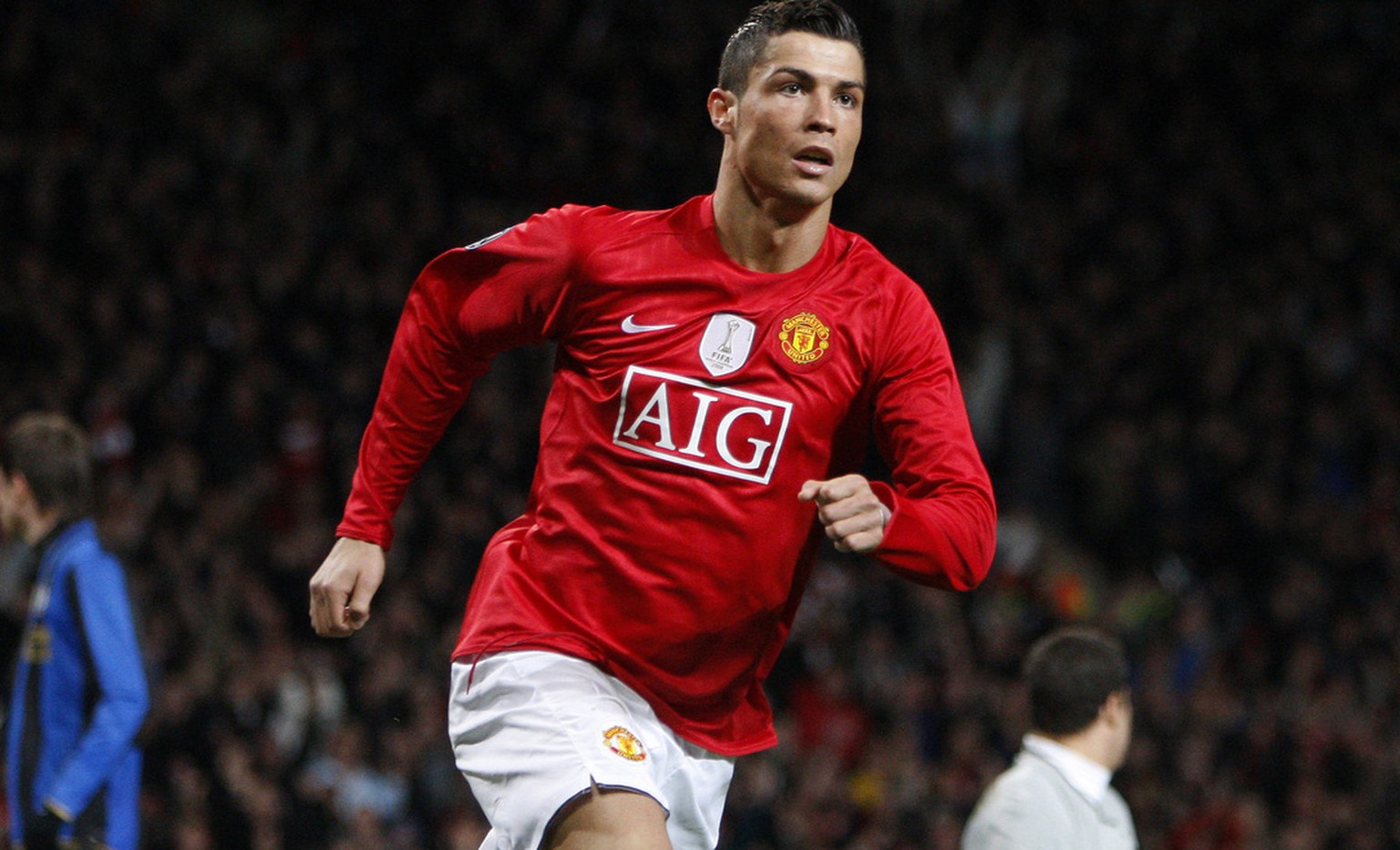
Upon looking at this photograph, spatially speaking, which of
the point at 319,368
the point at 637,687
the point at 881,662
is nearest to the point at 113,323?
the point at 319,368

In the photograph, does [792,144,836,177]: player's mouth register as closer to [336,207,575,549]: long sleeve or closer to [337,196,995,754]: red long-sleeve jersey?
[337,196,995,754]: red long-sleeve jersey

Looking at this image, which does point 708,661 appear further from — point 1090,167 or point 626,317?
point 1090,167

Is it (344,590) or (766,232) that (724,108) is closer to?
(766,232)

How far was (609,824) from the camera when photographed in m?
2.85

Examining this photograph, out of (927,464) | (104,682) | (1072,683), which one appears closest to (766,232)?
(927,464)

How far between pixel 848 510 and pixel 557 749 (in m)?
0.71

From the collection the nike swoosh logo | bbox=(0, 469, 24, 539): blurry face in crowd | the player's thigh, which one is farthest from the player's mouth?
bbox=(0, 469, 24, 539): blurry face in crowd

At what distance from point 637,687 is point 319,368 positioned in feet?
21.6

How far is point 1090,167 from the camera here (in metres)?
12.6

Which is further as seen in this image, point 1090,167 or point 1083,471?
point 1090,167

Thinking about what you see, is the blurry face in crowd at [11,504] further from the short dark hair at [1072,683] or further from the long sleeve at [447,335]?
the short dark hair at [1072,683]

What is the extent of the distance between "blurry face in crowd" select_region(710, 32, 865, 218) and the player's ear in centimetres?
8

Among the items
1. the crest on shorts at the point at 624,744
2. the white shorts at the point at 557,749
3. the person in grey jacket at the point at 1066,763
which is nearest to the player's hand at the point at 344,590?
the white shorts at the point at 557,749

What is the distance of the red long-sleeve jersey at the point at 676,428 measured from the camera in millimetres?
3102
